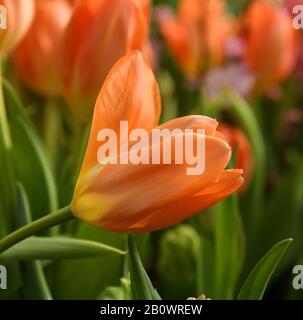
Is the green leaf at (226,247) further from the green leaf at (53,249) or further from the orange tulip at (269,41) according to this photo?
the orange tulip at (269,41)

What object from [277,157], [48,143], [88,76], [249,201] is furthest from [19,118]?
[277,157]

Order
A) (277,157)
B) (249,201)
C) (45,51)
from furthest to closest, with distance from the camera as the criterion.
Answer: (277,157)
(249,201)
(45,51)

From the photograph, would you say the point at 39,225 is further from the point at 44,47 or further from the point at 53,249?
the point at 44,47

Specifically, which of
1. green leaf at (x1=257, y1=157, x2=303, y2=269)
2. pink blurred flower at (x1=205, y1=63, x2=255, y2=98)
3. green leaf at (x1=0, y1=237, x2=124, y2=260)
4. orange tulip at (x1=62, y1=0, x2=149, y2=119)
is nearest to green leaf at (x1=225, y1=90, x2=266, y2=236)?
green leaf at (x1=257, y1=157, x2=303, y2=269)

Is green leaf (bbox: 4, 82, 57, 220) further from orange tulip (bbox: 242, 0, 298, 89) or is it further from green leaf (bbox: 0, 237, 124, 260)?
orange tulip (bbox: 242, 0, 298, 89)

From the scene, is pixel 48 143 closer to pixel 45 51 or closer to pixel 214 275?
pixel 45 51

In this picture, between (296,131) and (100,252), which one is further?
(296,131)

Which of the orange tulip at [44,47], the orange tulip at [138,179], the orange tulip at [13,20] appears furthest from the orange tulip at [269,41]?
the orange tulip at [138,179]

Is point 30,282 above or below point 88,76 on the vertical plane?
below
